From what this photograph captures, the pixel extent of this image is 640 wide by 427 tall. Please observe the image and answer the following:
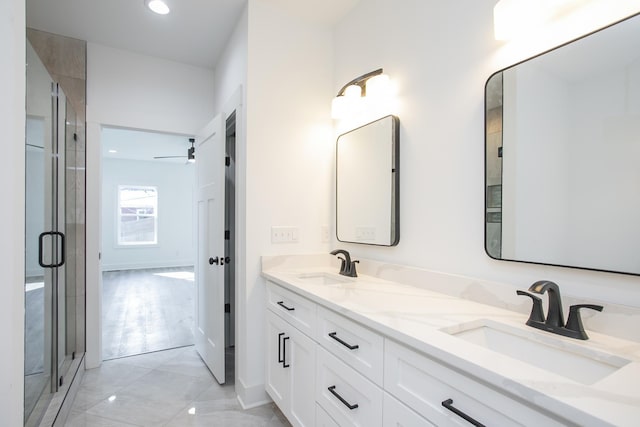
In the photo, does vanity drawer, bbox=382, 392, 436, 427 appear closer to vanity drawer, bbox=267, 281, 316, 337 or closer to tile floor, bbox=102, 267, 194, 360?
vanity drawer, bbox=267, 281, 316, 337

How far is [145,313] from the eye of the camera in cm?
415

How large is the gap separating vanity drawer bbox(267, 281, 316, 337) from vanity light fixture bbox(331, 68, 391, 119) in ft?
3.96

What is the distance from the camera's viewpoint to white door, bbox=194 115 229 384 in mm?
2344

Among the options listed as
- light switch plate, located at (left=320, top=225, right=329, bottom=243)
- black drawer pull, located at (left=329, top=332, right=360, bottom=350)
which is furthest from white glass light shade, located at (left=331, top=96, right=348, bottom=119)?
black drawer pull, located at (left=329, top=332, right=360, bottom=350)

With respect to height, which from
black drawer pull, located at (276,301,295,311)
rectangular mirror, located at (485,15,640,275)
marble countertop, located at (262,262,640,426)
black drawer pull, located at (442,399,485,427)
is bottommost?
black drawer pull, located at (276,301,295,311)

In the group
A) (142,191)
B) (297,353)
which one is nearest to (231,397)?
(297,353)

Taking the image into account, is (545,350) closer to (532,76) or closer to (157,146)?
(532,76)

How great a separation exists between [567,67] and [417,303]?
996mm

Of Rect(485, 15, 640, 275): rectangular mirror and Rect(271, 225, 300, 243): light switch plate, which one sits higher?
Rect(485, 15, 640, 275): rectangular mirror

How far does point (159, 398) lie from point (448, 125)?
2.50 meters

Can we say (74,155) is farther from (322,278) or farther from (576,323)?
(576,323)

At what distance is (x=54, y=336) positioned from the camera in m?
2.10

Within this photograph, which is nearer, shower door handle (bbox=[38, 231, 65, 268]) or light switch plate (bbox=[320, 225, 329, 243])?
shower door handle (bbox=[38, 231, 65, 268])

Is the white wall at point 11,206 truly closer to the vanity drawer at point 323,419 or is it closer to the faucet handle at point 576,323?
the vanity drawer at point 323,419
